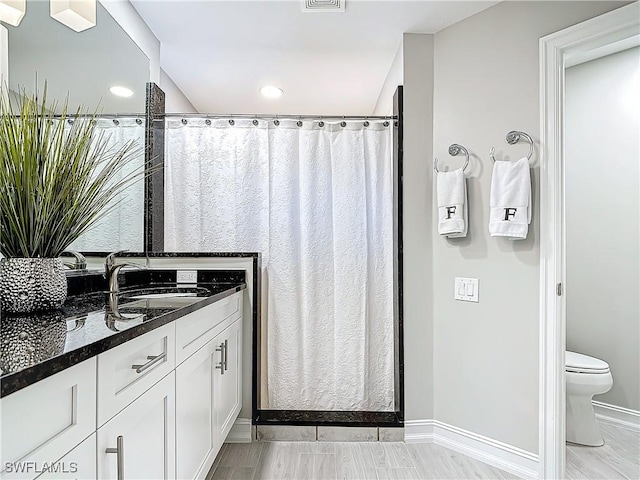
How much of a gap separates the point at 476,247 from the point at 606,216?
3.97 feet

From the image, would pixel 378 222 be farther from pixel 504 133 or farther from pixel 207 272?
pixel 207 272

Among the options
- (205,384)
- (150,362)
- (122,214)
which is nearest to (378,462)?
(205,384)

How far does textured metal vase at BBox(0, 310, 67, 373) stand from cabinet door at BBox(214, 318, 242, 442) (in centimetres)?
89

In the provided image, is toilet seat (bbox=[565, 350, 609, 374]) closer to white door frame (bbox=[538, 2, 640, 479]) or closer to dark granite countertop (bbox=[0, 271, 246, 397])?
white door frame (bbox=[538, 2, 640, 479])

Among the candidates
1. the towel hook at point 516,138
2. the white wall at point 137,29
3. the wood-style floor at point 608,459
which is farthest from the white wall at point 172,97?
the wood-style floor at point 608,459

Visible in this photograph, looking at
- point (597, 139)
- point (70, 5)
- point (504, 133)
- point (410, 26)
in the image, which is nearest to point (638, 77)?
point (597, 139)

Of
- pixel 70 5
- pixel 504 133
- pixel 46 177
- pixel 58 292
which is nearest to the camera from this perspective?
pixel 46 177

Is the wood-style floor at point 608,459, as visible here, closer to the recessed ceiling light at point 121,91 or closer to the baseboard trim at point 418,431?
the baseboard trim at point 418,431

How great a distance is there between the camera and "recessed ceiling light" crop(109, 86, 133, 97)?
236 cm

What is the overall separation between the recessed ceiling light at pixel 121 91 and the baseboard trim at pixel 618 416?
3426 millimetres

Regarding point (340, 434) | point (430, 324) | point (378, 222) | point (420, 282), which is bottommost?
point (340, 434)

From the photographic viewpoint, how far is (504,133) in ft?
7.88

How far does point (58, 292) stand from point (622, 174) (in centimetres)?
322

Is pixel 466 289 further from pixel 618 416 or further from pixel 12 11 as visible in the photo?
pixel 12 11
